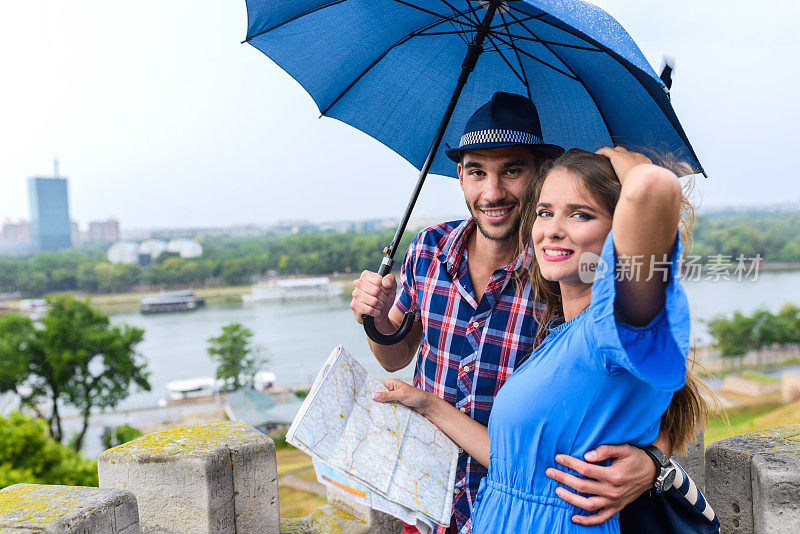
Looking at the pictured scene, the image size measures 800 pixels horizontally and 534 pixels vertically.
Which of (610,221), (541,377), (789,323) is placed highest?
(610,221)

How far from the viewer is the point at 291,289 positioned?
182 ft

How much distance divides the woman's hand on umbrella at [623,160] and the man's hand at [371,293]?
0.80m

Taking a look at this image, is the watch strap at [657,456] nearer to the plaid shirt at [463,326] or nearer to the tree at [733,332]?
the plaid shirt at [463,326]

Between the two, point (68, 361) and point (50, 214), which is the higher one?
point (50, 214)

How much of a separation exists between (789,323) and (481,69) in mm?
51166

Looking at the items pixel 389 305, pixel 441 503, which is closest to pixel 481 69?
pixel 389 305

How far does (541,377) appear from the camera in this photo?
1365mm

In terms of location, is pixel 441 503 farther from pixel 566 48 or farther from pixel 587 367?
pixel 566 48

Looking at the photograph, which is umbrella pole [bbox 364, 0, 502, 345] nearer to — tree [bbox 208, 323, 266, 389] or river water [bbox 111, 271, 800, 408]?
river water [bbox 111, 271, 800, 408]

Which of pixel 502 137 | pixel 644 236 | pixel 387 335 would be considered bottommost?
pixel 387 335

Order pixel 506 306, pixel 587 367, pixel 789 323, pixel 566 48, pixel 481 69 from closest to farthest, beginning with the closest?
pixel 587 367
pixel 506 306
pixel 566 48
pixel 481 69
pixel 789 323

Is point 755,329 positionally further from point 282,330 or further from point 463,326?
point 463,326

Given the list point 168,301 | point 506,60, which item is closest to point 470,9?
Result: point 506,60

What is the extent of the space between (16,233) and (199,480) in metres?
70.5
